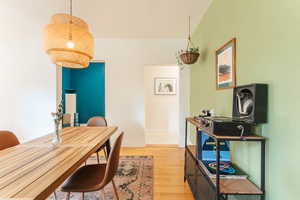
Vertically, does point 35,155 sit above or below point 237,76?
below

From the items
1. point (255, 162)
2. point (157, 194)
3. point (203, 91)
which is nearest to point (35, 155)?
point (157, 194)

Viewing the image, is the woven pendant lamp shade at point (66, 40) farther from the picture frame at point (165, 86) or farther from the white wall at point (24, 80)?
the picture frame at point (165, 86)

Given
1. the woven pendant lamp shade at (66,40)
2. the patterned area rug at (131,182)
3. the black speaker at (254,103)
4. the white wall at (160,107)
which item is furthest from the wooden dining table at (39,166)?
the white wall at (160,107)

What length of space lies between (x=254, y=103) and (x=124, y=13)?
2.47 meters

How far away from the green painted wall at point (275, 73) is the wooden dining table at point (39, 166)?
4.57 ft

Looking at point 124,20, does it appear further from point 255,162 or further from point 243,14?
point 255,162

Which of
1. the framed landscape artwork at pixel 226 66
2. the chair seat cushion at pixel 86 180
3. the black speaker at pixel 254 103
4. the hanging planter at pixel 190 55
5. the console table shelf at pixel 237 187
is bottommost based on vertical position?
the chair seat cushion at pixel 86 180

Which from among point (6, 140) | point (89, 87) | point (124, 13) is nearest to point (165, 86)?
point (89, 87)

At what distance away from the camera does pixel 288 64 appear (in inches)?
37.9

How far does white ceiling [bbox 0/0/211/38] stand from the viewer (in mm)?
2414

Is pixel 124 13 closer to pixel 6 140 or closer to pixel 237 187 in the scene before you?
pixel 6 140

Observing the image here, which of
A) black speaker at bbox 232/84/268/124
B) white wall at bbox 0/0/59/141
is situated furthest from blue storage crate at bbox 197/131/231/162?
white wall at bbox 0/0/59/141

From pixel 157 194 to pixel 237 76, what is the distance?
1.69 meters

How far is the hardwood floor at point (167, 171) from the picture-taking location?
78.5 inches
